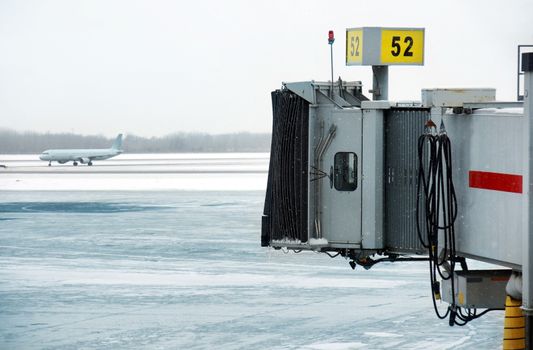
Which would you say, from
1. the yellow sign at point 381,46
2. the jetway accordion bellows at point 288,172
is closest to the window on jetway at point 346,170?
the jetway accordion bellows at point 288,172

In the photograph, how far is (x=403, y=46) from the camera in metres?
14.8

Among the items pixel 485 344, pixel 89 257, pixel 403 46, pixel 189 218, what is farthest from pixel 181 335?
pixel 189 218

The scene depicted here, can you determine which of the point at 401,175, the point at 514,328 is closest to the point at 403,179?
the point at 401,175

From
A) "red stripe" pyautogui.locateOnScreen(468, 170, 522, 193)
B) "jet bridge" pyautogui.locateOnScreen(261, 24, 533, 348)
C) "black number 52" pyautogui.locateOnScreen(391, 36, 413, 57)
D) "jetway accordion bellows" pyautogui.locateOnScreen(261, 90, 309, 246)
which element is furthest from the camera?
"black number 52" pyautogui.locateOnScreen(391, 36, 413, 57)

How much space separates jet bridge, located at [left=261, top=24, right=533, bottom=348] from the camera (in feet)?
38.2

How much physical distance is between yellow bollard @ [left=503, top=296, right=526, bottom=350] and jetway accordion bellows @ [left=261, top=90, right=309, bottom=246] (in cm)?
374

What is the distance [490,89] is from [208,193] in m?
65.8

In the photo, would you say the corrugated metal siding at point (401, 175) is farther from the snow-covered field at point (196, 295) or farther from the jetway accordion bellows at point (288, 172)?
the snow-covered field at point (196, 295)

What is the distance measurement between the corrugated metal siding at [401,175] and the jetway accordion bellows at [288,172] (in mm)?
1138

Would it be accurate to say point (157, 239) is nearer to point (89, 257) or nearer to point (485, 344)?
point (89, 257)

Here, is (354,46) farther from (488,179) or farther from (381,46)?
(488,179)

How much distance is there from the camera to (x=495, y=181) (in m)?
11.6

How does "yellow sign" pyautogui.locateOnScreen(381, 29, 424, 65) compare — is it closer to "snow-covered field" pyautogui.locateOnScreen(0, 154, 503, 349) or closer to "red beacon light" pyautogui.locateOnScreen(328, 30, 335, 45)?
"red beacon light" pyautogui.locateOnScreen(328, 30, 335, 45)

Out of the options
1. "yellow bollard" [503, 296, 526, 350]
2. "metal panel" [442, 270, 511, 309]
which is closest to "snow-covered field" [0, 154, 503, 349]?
"metal panel" [442, 270, 511, 309]
